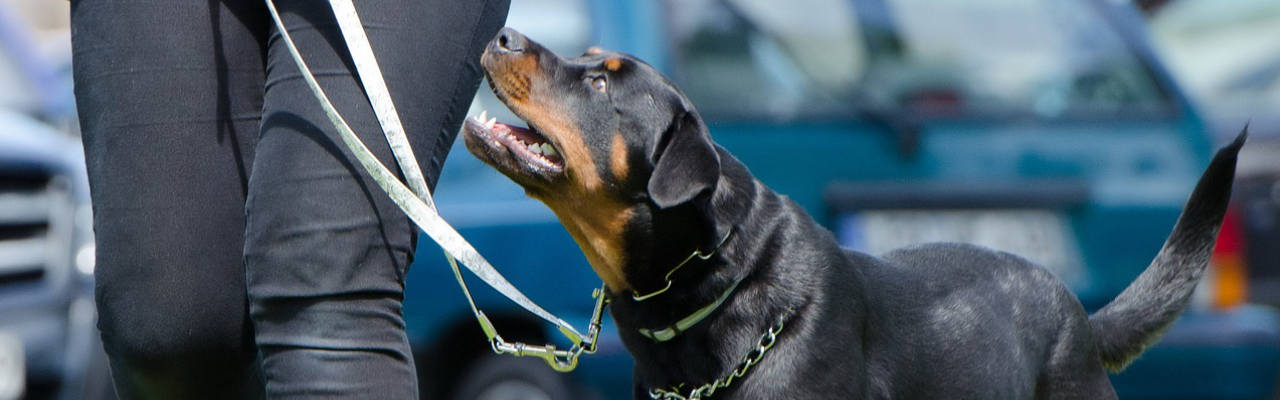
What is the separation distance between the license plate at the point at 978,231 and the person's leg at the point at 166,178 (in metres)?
2.99

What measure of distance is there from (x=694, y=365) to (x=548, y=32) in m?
2.68

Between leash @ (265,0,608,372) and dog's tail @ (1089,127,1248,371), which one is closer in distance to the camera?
leash @ (265,0,608,372)

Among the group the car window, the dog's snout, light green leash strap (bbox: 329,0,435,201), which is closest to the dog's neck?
the dog's snout

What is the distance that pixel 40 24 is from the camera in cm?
1582

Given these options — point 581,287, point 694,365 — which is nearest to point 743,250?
point 694,365

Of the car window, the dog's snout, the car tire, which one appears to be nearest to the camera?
the dog's snout

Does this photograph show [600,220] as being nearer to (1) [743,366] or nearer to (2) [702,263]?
(2) [702,263]

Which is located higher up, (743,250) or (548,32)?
(743,250)

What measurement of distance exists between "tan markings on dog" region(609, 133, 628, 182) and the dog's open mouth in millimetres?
111

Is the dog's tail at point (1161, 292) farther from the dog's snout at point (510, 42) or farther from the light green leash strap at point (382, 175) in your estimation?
the light green leash strap at point (382, 175)

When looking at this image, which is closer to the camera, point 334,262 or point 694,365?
point 334,262

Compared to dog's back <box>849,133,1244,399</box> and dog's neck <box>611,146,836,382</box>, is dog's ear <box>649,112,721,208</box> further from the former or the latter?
dog's back <box>849,133,1244,399</box>

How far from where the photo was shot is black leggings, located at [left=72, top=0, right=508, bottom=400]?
102 inches

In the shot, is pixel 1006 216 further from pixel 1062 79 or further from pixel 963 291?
pixel 963 291
